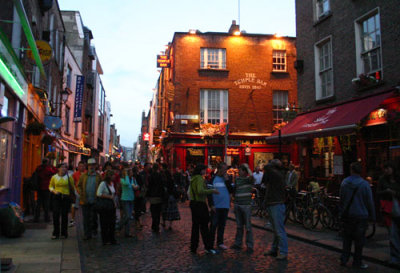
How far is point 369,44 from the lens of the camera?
12234 mm

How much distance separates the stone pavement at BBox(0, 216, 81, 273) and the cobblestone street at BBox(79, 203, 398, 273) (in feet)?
0.89

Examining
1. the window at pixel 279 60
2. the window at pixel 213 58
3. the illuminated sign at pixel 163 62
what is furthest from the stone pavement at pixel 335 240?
the illuminated sign at pixel 163 62

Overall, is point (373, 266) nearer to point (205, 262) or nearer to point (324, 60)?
point (205, 262)

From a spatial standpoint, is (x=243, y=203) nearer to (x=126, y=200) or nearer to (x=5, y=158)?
(x=126, y=200)

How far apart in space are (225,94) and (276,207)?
68.4 feet

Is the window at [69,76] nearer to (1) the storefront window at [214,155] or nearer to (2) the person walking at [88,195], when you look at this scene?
(1) the storefront window at [214,155]

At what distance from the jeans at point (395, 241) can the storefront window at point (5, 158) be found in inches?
387

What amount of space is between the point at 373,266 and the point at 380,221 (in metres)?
4.91

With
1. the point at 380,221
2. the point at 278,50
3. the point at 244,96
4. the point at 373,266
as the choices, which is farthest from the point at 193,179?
the point at 278,50

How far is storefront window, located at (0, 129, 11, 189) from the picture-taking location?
412 inches

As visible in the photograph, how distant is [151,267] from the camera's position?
20.4ft

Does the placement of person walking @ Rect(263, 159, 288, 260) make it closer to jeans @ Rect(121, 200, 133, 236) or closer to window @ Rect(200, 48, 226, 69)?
jeans @ Rect(121, 200, 133, 236)

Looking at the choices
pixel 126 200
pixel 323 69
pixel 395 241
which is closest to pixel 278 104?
pixel 323 69

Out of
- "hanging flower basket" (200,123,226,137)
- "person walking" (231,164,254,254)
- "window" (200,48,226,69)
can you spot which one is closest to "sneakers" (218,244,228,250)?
"person walking" (231,164,254,254)
